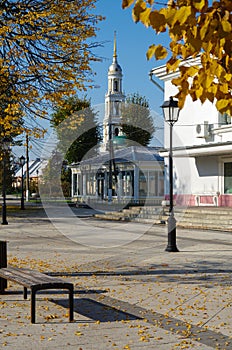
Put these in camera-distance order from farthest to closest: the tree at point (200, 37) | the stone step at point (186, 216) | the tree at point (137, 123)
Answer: the tree at point (137, 123), the stone step at point (186, 216), the tree at point (200, 37)

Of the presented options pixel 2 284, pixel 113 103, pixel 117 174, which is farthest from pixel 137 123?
pixel 2 284

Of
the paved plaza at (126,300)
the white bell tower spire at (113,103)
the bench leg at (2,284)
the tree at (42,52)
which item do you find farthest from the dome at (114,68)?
the bench leg at (2,284)

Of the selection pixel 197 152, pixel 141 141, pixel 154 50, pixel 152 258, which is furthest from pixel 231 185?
pixel 141 141

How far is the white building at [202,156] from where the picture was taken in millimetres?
28016

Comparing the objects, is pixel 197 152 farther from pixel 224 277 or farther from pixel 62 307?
pixel 62 307

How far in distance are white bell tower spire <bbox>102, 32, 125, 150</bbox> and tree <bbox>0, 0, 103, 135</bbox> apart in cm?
3561

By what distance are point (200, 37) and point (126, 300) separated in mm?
5879

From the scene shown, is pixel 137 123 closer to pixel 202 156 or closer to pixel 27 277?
pixel 202 156

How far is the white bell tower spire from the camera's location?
49031 millimetres

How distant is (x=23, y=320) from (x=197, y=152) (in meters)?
21.7

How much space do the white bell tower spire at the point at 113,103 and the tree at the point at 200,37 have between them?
43661 millimetres

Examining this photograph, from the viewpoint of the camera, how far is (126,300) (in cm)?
861

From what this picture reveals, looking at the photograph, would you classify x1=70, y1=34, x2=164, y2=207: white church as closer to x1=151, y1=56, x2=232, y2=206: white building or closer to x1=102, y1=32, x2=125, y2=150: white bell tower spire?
x1=102, y1=32, x2=125, y2=150: white bell tower spire

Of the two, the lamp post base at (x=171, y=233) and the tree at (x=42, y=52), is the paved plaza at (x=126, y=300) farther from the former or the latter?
the tree at (x=42, y=52)
